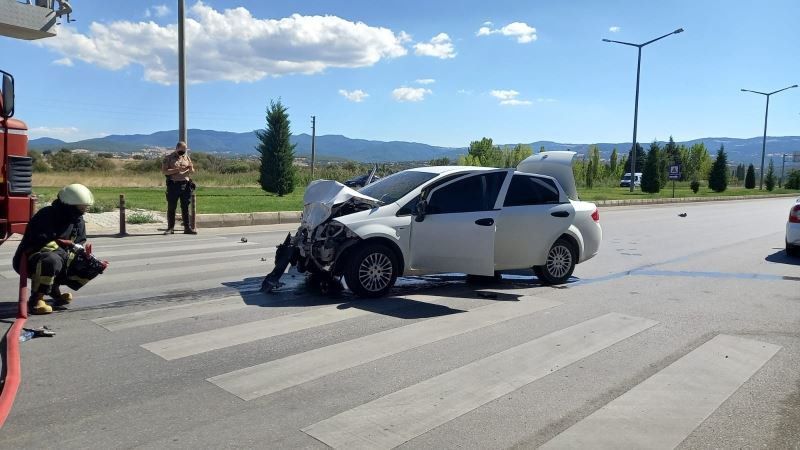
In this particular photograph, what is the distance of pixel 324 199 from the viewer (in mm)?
7656

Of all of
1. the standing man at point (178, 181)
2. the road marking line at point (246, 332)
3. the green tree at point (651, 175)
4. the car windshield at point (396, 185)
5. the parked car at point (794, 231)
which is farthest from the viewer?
the green tree at point (651, 175)

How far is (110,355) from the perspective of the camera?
512cm

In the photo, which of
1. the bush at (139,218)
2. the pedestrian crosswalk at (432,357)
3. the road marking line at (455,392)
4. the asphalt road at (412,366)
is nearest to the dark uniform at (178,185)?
the bush at (139,218)

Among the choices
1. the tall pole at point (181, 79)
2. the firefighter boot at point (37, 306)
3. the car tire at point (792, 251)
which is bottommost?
the firefighter boot at point (37, 306)

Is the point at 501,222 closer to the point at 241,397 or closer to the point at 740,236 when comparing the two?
the point at 241,397

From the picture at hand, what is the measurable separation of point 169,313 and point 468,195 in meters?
3.89

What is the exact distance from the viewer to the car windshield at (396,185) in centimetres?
803

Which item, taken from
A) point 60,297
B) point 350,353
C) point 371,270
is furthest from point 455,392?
point 60,297

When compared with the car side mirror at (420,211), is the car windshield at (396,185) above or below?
above

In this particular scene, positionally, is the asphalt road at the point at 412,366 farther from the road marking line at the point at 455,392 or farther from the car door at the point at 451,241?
the car door at the point at 451,241

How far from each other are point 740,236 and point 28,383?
57.3 feet

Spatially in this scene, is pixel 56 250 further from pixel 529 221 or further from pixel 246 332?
pixel 529 221

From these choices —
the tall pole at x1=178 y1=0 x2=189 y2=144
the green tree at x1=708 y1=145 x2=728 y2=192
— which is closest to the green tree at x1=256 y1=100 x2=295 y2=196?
the tall pole at x1=178 y1=0 x2=189 y2=144

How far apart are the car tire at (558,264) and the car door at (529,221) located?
0.64ft
